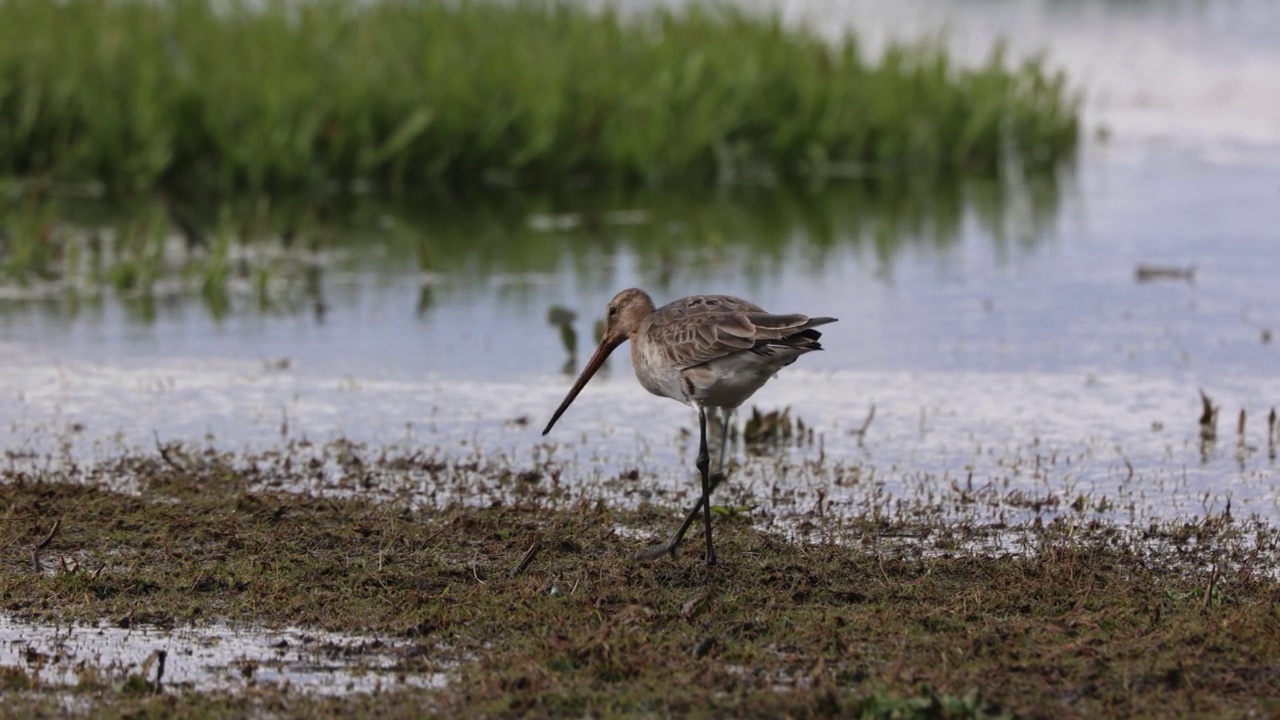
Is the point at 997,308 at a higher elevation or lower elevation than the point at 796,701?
higher

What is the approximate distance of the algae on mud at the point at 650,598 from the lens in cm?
503

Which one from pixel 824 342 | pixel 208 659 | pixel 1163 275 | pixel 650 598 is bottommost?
pixel 208 659

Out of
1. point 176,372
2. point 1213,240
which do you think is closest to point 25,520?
point 176,372

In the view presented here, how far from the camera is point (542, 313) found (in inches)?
450

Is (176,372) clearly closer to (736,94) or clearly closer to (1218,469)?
(1218,469)

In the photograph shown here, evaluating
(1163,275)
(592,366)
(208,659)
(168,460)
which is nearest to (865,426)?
(592,366)

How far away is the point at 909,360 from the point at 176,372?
12.1 ft

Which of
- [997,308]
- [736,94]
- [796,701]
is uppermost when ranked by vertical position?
[736,94]


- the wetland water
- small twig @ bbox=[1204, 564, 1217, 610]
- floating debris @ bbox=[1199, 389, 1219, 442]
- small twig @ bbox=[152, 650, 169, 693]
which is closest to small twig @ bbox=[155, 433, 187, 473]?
the wetland water

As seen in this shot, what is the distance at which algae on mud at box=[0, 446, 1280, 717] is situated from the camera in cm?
503

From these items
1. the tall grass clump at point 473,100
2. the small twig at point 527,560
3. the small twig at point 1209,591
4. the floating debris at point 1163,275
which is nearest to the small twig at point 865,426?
the small twig at point 527,560

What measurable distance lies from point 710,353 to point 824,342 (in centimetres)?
409

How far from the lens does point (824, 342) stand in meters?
10.7

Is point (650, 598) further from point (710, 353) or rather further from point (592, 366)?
point (592, 366)
